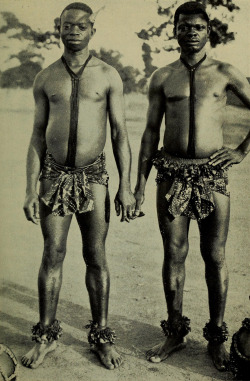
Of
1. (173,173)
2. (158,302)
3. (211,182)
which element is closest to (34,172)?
(173,173)

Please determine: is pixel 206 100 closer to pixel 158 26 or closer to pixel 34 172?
pixel 158 26

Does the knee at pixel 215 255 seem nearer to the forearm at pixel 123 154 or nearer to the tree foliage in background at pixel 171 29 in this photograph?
the forearm at pixel 123 154

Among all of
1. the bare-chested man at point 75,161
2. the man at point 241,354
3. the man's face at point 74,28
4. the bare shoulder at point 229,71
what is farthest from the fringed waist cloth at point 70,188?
the man at point 241,354

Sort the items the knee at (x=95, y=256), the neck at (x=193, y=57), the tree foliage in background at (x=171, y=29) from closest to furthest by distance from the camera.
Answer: the neck at (x=193, y=57) → the knee at (x=95, y=256) → the tree foliage in background at (x=171, y=29)

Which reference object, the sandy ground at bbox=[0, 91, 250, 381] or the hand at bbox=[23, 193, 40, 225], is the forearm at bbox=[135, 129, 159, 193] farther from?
the hand at bbox=[23, 193, 40, 225]

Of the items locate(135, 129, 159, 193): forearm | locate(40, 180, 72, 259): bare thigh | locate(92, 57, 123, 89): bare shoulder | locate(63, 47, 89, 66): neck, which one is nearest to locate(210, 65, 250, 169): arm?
locate(135, 129, 159, 193): forearm

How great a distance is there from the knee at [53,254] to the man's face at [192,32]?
1322 millimetres

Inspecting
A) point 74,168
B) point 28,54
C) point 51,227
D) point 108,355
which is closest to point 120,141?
point 74,168

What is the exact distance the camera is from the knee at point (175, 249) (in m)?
3.13

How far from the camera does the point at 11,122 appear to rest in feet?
11.4

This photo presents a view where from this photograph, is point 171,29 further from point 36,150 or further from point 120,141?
point 36,150

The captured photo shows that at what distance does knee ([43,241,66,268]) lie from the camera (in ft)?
10.1

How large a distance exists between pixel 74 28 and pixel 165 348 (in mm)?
1923

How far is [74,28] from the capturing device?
116 inches
